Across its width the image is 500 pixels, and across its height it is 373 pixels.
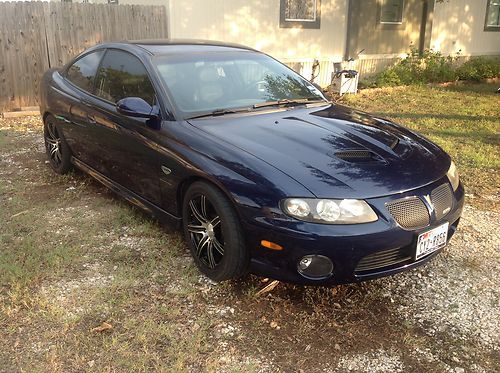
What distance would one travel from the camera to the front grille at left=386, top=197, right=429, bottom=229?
282 centimetres

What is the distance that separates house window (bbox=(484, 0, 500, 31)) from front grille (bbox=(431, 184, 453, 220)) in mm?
14434

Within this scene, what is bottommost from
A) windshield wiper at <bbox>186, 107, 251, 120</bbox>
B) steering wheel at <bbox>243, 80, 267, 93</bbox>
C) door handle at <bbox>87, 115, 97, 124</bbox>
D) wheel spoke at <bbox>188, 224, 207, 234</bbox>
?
wheel spoke at <bbox>188, 224, 207, 234</bbox>

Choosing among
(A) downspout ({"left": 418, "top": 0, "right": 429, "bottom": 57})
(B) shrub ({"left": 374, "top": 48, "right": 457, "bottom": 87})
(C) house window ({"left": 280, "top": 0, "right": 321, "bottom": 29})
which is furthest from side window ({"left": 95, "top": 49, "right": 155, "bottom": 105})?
(A) downspout ({"left": 418, "top": 0, "right": 429, "bottom": 57})

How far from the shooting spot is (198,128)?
134 inches

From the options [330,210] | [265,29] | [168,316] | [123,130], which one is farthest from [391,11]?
[168,316]

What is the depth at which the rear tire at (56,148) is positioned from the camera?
5270mm

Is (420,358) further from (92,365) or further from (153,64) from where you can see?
(153,64)

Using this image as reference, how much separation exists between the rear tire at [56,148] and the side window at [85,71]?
1.89 feet

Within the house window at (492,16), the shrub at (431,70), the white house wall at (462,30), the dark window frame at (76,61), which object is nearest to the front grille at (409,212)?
the dark window frame at (76,61)

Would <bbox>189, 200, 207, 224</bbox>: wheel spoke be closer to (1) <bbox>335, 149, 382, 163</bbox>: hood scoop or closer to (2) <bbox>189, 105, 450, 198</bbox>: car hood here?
(2) <bbox>189, 105, 450, 198</bbox>: car hood

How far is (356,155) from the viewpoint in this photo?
316 centimetres

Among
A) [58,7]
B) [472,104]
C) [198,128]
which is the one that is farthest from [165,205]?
[472,104]

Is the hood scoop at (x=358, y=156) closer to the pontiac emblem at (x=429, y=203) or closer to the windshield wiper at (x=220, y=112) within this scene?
the pontiac emblem at (x=429, y=203)

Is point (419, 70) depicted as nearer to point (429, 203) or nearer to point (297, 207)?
point (429, 203)
